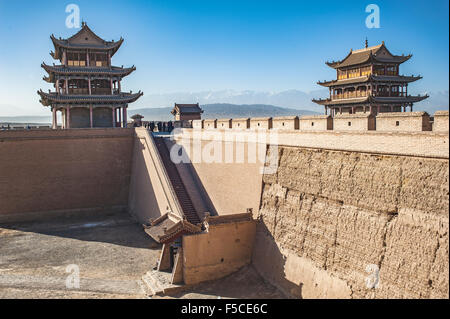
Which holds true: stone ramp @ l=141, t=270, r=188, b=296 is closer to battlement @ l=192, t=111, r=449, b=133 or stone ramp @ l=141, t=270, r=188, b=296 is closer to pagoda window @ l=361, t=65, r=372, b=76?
battlement @ l=192, t=111, r=449, b=133

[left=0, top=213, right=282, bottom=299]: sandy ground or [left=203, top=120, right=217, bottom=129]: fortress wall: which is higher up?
[left=203, top=120, right=217, bottom=129]: fortress wall

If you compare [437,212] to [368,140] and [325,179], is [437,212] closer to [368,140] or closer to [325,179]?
[368,140]

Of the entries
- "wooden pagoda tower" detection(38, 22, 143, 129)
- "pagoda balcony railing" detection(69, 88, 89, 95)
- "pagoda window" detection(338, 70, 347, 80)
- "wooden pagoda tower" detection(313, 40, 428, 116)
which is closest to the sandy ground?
"wooden pagoda tower" detection(38, 22, 143, 129)

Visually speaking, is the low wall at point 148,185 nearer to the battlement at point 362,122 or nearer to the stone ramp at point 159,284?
the stone ramp at point 159,284

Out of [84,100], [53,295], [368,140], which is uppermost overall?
[84,100]

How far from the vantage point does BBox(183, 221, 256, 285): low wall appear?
14.0 meters

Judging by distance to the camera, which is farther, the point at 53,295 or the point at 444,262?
the point at 53,295

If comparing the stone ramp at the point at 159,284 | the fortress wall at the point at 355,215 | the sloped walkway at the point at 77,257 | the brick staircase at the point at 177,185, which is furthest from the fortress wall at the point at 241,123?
A: the stone ramp at the point at 159,284

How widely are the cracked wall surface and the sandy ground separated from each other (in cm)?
162

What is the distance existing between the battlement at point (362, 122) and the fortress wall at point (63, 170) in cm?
1042

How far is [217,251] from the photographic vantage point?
1448cm
